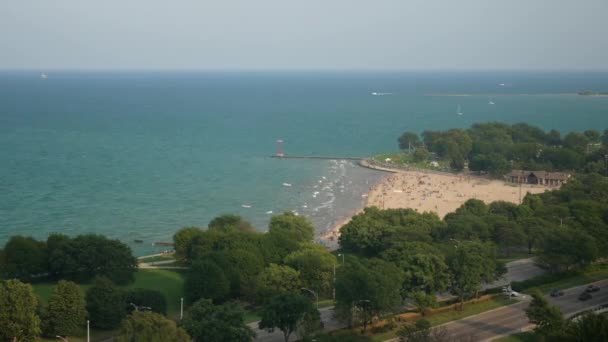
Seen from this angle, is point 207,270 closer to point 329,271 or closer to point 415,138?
point 329,271

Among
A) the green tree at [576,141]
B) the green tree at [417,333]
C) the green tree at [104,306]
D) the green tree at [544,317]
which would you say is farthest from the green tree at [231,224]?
the green tree at [576,141]

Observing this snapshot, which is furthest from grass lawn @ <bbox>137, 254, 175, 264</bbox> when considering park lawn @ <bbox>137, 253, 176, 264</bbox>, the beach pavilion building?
the beach pavilion building

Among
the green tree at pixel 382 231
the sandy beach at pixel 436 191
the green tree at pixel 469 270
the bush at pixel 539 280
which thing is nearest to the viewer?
the green tree at pixel 469 270

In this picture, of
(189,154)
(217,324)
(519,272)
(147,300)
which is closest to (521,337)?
(519,272)

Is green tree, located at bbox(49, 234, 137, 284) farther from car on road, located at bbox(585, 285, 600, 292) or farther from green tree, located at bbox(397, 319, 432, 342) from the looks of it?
car on road, located at bbox(585, 285, 600, 292)

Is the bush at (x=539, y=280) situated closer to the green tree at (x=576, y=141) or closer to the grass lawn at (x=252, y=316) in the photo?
the grass lawn at (x=252, y=316)
